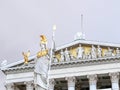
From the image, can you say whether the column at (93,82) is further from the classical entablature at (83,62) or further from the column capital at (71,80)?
the column capital at (71,80)

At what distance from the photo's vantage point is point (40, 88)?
11734mm

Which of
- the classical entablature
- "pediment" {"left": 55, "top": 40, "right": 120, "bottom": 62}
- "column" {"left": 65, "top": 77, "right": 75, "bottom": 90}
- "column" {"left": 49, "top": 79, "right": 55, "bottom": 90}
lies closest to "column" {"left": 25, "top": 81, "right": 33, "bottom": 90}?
the classical entablature

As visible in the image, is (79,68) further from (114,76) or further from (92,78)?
(114,76)

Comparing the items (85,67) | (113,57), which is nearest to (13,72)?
(85,67)

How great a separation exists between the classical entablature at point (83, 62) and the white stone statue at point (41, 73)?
68.6ft

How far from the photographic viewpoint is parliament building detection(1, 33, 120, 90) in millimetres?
33188

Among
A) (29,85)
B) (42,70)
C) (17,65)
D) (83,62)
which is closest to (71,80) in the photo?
(83,62)

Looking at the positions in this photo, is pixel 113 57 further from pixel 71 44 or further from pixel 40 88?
pixel 40 88

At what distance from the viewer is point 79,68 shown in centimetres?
3412

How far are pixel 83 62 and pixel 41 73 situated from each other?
22.0 metres

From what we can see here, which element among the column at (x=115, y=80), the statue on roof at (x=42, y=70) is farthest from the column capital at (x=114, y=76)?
the statue on roof at (x=42, y=70)

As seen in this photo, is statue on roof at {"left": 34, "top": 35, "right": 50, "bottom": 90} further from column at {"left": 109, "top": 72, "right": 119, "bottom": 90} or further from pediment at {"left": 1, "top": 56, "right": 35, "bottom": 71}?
pediment at {"left": 1, "top": 56, "right": 35, "bottom": 71}

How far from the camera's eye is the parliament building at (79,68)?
33.2 metres

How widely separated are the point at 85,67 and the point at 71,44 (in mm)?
2280
